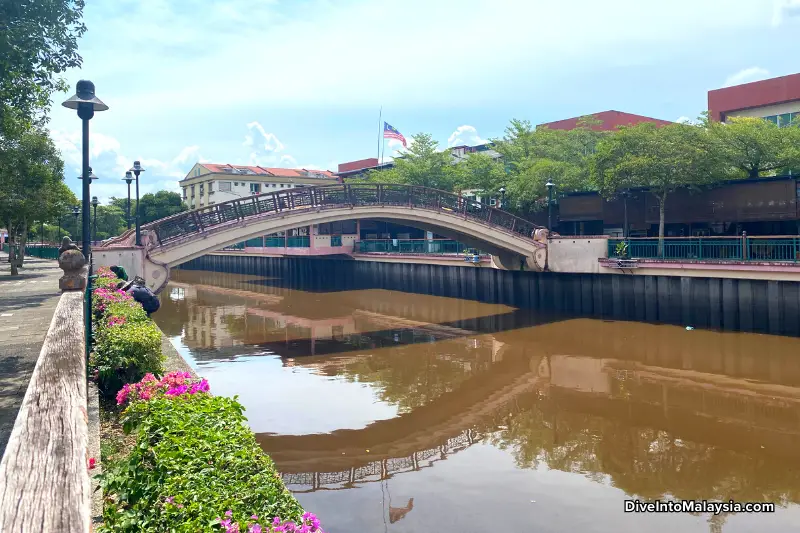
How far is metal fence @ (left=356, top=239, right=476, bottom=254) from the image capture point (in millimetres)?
36656

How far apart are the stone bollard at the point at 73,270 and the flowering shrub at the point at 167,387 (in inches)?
128

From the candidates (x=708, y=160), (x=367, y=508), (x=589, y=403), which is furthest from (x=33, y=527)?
(x=708, y=160)

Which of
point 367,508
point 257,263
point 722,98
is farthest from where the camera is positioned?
point 257,263

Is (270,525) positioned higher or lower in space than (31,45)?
lower

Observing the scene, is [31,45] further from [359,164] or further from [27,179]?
[359,164]

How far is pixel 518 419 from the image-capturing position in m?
13.1

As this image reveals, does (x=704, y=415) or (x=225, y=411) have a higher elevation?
(x=225, y=411)

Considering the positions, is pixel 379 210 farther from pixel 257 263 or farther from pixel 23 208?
pixel 257 263

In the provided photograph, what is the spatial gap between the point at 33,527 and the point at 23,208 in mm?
33136

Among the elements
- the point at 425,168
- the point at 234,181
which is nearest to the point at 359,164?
the point at 234,181

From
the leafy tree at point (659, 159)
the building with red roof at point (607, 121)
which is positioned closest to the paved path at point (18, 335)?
the leafy tree at point (659, 159)

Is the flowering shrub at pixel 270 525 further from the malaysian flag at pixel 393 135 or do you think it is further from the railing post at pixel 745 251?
the malaysian flag at pixel 393 135

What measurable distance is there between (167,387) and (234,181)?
8572 cm

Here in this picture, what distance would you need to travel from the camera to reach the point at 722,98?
41.4 meters
